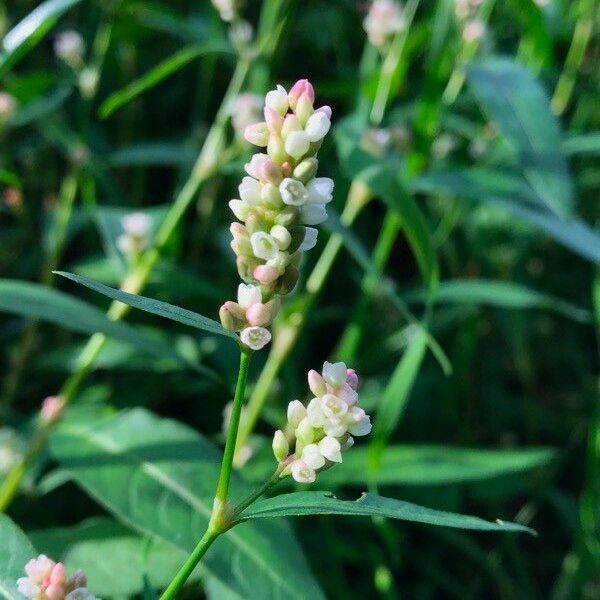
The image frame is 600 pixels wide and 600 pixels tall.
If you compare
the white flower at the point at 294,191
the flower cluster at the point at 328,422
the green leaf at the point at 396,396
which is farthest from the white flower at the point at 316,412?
the green leaf at the point at 396,396

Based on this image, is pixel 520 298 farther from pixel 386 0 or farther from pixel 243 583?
pixel 243 583

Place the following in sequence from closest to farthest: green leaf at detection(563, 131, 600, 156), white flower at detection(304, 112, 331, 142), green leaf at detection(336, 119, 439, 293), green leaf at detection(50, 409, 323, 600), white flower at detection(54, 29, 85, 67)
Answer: white flower at detection(304, 112, 331, 142)
green leaf at detection(50, 409, 323, 600)
green leaf at detection(336, 119, 439, 293)
green leaf at detection(563, 131, 600, 156)
white flower at detection(54, 29, 85, 67)

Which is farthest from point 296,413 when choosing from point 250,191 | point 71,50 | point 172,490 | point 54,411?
point 71,50

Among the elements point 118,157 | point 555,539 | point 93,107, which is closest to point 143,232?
point 118,157

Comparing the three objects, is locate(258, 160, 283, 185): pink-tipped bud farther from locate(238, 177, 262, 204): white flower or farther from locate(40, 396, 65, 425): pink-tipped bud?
locate(40, 396, 65, 425): pink-tipped bud

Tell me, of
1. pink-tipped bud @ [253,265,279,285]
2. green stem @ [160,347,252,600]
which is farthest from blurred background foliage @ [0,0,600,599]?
pink-tipped bud @ [253,265,279,285]

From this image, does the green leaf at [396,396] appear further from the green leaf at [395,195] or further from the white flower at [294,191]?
the white flower at [294,191]
